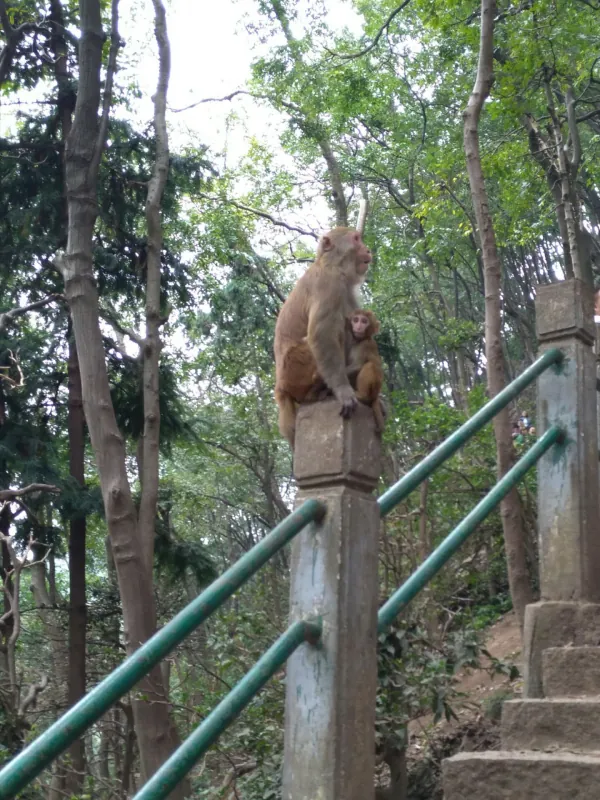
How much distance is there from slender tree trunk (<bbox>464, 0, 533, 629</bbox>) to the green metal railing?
3130 millimetres

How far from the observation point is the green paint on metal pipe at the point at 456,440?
274cm

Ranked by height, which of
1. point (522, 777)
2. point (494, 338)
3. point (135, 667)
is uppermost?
point (494, 338)

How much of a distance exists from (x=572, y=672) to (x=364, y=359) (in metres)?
1.34

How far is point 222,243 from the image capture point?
1403cm

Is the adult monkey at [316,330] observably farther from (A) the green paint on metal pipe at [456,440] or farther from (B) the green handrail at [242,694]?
(B) the green handrail at [242,694]

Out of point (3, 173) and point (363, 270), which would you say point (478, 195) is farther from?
point (3, 173)

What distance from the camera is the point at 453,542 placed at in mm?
2936

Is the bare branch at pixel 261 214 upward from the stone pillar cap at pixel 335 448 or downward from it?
upward

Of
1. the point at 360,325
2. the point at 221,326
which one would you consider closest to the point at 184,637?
the point at 360,325

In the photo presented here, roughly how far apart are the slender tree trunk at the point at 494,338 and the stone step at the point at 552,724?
121 inches

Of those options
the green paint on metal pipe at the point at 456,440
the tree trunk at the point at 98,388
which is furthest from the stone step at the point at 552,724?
the tree trunk at the point at 98,388

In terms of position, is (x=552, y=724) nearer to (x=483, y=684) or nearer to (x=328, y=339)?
(x=328, y=339)

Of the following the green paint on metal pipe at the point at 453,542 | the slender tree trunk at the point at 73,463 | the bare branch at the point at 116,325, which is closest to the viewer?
the green paint on metal pipe at the point at 453,542

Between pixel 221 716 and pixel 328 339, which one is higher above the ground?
pixel 328 339
